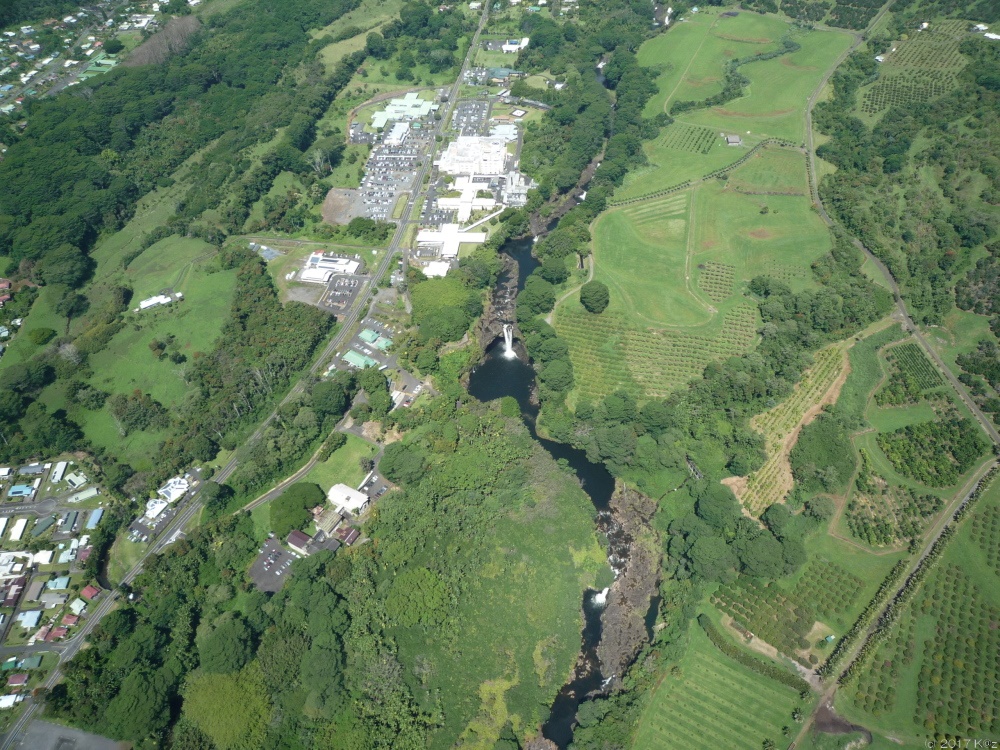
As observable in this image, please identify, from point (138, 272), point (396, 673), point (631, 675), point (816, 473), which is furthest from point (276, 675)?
point (138, 272)

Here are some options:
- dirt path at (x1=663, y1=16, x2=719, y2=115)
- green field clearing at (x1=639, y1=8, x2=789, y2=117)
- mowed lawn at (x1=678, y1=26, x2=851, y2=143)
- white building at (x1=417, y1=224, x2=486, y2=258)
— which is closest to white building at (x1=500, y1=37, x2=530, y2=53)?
green field clearing at (x1=639, y1=8, x2=789, y2=117)

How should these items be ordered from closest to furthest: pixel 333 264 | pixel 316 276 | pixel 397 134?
pixel 316 276
pixel 333 264
pixel 397 134

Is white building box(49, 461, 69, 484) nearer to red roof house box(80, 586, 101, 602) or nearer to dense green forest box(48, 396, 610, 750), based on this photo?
red roof house box(80, 586, 101, 602)

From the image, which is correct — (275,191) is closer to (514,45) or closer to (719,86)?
(514,45)

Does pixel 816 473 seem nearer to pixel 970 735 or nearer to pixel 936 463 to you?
pixel 936 463

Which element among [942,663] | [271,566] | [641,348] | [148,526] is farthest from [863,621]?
[148,526]

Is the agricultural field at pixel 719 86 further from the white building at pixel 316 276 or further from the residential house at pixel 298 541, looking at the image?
the residential house at pixel 298 541
